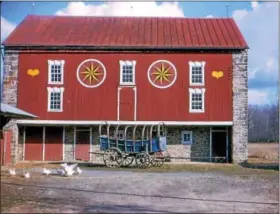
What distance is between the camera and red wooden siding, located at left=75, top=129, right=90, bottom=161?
27500 mm

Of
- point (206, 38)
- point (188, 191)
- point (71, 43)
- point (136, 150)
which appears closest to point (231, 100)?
point (206, 38)

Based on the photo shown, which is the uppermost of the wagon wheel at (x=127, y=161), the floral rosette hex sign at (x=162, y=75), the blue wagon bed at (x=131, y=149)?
the floral rosette hex sign at (x=162, y=75)

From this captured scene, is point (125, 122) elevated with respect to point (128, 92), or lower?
lower

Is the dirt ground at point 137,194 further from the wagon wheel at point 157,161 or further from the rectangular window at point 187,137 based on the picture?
the rectangular window at point 187,137

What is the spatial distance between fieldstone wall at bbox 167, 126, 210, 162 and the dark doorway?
449mm

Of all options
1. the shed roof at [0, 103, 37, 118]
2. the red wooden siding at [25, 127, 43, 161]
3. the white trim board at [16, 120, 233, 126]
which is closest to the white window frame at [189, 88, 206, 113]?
the white trim board at [16, 120, 233, 126]

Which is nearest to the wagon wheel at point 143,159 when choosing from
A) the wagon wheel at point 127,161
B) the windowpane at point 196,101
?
the wagon wheel at point 127,161

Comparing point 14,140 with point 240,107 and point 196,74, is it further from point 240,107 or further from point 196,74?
point 240,107

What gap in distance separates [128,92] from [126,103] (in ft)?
2.29

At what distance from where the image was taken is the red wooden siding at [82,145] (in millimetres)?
27500

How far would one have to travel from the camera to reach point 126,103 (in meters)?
27.3

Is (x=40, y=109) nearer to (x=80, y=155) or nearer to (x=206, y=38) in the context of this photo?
(x=80, y=155)

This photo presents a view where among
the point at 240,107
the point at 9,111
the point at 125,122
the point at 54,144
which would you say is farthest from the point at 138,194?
the point at 54,144

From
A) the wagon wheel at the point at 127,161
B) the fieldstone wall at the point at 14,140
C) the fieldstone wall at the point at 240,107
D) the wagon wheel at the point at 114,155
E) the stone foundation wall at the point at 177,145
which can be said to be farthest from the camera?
the stone foundation wall at the point at 177,145
